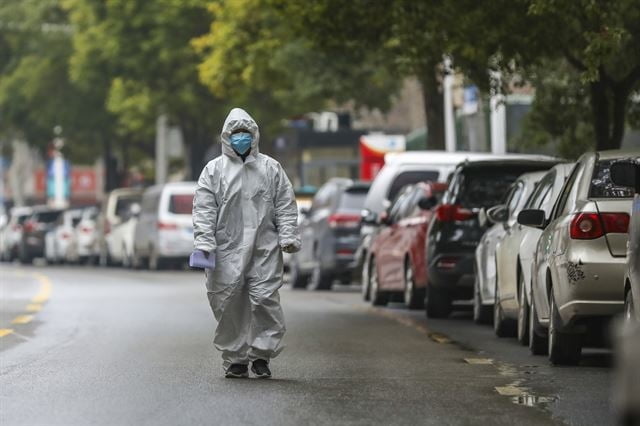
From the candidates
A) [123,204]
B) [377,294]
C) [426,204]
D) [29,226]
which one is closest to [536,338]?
[426,204]

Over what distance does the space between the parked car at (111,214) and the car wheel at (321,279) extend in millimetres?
15952

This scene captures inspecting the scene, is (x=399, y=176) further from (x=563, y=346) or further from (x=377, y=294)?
(x=563, y=346)

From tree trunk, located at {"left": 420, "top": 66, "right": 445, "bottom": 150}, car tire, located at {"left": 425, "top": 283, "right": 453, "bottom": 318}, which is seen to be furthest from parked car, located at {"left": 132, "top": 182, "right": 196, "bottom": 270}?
car tire, located at {"left": 425, "top": 283, "right": 453, "bottom": 318}

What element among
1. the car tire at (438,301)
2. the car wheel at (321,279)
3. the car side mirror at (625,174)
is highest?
the car side mirror at (625,174)

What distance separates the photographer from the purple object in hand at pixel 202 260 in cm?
1238

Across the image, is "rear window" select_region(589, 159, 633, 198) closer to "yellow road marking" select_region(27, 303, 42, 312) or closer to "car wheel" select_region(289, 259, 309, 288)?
"yellow road marking" select_region(27, 303, 42, 312)

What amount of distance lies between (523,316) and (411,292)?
6.18m

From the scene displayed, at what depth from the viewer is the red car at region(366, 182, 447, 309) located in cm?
2083

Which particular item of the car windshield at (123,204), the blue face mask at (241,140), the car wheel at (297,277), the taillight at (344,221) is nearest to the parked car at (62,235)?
the car windshield at (123,204)

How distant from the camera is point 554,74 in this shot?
2688cm

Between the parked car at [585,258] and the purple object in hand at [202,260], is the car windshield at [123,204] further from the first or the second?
the purple object in hand at [202,260]

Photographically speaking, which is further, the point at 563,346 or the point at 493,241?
the point at 493,241

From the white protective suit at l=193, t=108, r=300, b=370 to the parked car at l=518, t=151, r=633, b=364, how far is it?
178cm

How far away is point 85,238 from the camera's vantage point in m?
48.4
